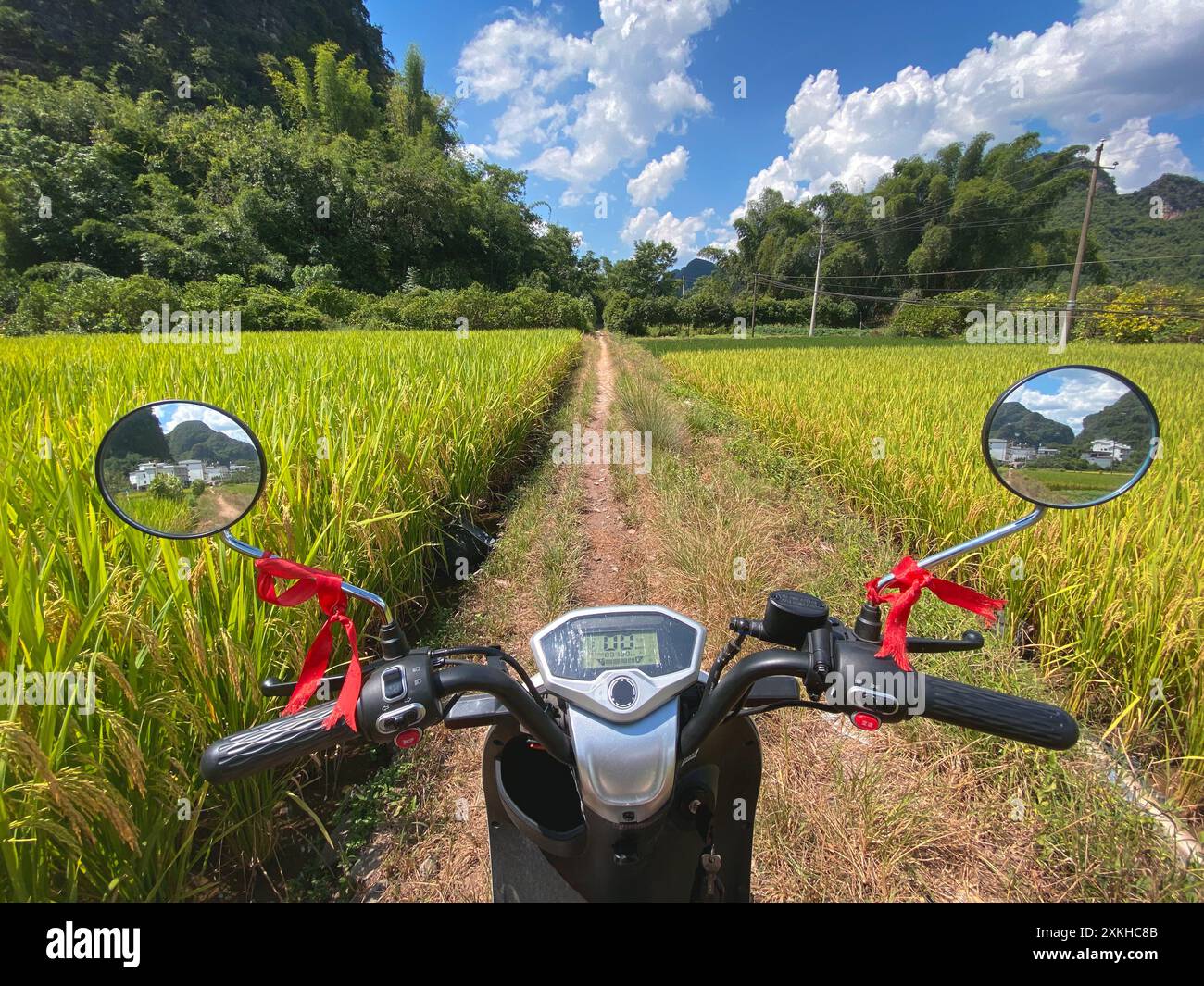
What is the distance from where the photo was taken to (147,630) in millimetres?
1010

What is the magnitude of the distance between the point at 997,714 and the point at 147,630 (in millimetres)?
1620

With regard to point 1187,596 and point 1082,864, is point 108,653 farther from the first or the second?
point 1187,596

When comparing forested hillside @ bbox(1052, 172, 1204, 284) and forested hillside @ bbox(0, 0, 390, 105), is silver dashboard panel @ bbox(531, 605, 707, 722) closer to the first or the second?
forested hillside @ bbox(0, 0, 390, 105)

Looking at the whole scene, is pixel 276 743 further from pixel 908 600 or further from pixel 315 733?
pixel 908 600

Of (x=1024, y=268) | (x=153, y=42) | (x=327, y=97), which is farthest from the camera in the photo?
(x=1024, y=268)

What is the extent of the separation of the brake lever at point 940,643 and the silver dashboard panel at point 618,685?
32 cm

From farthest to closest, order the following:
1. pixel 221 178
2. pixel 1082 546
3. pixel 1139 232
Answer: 1. pixel 1139 232
2. pixel 221 178
3. pixel 1082 546

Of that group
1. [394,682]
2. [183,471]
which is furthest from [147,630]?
[394,682]

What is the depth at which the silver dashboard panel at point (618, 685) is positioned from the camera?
666 millimetres

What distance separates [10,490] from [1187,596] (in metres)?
3.93

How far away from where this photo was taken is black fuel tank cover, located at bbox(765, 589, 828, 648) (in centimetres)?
75

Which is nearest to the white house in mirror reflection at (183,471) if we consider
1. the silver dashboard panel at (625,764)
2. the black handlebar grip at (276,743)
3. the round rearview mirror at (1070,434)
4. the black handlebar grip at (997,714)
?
the black handlebar grip at (276,743)

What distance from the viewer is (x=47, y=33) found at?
2612 cm
